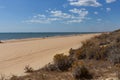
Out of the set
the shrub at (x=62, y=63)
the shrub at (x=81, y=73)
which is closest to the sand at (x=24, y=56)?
the shrub at (x=62, y=63)

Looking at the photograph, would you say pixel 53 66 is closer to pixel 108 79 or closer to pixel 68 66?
pixel 68 66

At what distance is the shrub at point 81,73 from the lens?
859 cm

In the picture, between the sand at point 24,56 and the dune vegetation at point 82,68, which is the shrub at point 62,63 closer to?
the dune vegetation at point 82,68

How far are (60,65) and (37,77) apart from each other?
77.7 inches

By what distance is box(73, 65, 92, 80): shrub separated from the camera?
8588 mm

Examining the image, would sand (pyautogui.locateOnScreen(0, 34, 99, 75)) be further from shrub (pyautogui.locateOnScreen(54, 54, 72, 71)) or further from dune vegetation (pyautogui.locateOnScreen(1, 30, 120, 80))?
shrub (pyautogui.locateOnScreen(54, 54, 72, 71))

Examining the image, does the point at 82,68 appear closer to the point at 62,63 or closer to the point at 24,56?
the point at 62,63

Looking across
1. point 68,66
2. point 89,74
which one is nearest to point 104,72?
point 89,74

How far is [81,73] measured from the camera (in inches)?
341

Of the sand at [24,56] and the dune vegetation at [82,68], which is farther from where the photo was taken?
the sand at [24,56]

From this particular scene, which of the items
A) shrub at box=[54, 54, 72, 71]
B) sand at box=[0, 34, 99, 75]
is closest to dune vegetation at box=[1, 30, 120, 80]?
shrub at box=[54, 54, 72, 71]

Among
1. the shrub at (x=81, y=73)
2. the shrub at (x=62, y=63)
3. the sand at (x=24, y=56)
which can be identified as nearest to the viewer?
the shrub at (x=81, y=73)

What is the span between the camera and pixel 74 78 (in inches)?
336

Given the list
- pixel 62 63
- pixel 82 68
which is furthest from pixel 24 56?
pixel 82 68
